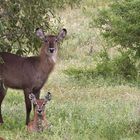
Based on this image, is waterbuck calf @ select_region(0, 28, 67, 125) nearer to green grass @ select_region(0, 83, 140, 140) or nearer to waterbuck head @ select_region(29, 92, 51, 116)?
waterbuck head @ select_region(29, 92, 51, 116)

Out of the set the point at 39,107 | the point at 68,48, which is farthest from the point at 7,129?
the point at 68,48

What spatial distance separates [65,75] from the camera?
53.9ft

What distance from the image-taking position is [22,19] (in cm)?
1105

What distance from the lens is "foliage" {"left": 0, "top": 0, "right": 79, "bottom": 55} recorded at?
35.1ft

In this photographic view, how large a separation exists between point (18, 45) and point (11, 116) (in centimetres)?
153

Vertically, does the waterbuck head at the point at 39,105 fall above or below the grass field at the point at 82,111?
above

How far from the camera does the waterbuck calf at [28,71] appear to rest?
1066 centimetres

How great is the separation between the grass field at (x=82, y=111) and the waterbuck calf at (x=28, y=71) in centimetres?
59

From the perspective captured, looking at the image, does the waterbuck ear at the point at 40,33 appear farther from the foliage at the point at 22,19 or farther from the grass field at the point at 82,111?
the grass field at the point at 82,111

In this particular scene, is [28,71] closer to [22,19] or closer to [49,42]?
[49,42]

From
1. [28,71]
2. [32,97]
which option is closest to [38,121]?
[32,97]

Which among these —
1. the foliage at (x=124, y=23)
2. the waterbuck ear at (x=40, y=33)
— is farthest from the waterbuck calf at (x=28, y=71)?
the foliage at (x=124, y=23)

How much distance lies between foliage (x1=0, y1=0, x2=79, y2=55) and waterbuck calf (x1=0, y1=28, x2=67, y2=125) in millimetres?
394

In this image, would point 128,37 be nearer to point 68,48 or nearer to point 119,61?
point 119,61
